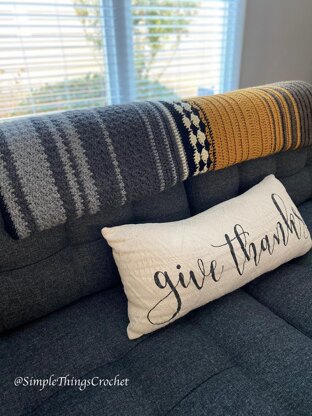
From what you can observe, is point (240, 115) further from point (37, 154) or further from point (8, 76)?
point (8, 76)

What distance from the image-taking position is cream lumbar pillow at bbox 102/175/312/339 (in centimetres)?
77

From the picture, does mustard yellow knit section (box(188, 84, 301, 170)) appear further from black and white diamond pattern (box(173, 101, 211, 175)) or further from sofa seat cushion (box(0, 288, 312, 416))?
sofa seat cushion (box(0, 288, 312, 416))

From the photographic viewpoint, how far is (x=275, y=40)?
200 cm

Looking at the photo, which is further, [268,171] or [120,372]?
[268,171]

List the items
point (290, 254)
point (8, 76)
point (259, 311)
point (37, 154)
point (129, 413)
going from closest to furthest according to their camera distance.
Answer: point (129, 413), point (37, 154), point (259, 311), point (290, 254), point (8, 76)

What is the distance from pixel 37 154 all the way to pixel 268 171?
818 millimetres

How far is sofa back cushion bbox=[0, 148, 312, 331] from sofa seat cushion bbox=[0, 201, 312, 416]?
0.05 metres

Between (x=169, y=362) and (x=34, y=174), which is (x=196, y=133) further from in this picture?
(x=169, y=362)

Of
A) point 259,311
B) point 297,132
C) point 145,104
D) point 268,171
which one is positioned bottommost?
point 259,311

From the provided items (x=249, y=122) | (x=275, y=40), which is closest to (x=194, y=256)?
(x=249, y=122)

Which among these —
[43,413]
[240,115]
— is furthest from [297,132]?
[43,413]

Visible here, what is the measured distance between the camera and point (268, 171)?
1168mm

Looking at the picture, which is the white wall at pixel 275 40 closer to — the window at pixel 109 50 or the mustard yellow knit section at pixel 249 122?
the window at pixel 109 50

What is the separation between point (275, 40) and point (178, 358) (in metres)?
2.04
